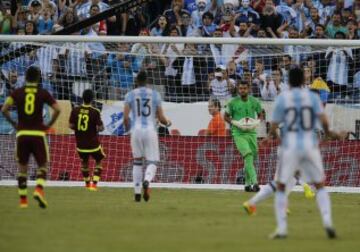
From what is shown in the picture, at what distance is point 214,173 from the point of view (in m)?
23.9

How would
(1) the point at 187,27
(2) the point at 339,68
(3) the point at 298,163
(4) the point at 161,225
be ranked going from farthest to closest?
(1) the point at 187,27, (2) the point at 339,68, (4) the point at 161,225, (3) the point at 298,163

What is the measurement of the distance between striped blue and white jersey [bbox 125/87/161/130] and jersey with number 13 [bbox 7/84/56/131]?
81.8 inches

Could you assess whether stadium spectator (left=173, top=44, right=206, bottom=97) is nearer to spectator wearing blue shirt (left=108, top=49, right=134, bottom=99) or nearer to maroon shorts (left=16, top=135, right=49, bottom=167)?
spectator wearing blue shirt (left=108, top=49, right=134, bottom=99)

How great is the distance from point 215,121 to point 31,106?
771 centimetres

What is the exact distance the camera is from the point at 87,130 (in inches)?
858

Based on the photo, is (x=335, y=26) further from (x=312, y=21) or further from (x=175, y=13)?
(x=175, y=13)

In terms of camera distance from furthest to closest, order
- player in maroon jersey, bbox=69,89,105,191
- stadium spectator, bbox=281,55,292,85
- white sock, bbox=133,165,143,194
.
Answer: stadium spectator, bbox=281,55,292,85, player in maroon jersey, bbox=69,89,105,191, white sock, bbox=133,165,143,194

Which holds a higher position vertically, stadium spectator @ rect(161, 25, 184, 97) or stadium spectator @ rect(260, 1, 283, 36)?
stadium spectator @ rect(260, 1, 283, 36)

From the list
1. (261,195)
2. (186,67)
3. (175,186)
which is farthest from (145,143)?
(186,67)

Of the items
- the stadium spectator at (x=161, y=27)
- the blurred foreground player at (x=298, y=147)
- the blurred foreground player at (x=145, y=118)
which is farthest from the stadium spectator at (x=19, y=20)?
the blurred foreground player at (x=298, y=147)

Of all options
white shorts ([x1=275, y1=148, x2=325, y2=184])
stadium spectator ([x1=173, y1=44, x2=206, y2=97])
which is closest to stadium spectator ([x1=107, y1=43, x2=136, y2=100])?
stadium spectator ([x1=173, y1=44, x2=206, y2=97])

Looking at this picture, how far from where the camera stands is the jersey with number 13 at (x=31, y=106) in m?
16.7

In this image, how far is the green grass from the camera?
488 inches

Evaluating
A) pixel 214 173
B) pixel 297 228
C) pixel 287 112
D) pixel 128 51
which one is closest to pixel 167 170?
pixel 214 173
